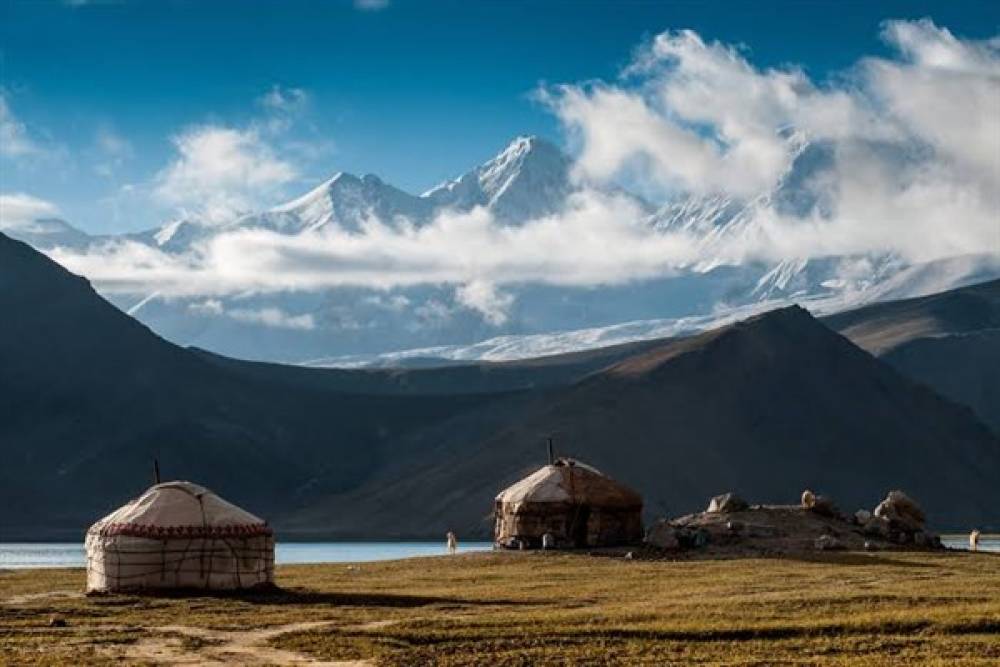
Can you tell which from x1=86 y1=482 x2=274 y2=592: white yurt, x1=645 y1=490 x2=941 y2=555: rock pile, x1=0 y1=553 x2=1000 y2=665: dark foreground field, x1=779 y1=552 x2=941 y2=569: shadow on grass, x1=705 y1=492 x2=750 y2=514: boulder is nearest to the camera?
x1=0 y1=553 x2=1000 y2=665: dark foreground field

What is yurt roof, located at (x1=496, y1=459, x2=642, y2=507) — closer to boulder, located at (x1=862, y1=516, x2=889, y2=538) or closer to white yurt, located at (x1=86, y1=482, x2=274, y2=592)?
boulder, located at (x1=862, y1=516, x2=889, y2=538)

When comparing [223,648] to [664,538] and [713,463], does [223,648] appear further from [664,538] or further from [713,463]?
[713,463]

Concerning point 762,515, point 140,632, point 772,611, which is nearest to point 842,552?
point 762,515

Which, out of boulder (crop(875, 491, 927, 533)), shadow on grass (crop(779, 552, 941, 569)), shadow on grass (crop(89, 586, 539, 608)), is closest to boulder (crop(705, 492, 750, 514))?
boulder (crop(875, 491, 927, 533))

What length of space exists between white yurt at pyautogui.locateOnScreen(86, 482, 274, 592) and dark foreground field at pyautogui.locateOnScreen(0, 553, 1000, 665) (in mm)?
1096

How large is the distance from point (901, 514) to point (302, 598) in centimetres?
3179

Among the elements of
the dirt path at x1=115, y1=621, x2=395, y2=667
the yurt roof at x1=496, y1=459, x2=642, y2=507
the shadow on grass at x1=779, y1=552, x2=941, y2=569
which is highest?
the yurt roof at x1=496, y1=459, x2=642, y2=507

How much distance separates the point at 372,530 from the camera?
185 metres

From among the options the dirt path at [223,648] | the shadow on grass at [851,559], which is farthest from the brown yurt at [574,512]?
the dirt path at [223,648]

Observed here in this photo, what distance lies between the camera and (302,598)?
42000 millimetres

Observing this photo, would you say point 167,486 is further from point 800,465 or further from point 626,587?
point 800,465

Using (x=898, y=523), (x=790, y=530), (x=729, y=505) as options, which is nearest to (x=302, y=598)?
(x=790, y=530)

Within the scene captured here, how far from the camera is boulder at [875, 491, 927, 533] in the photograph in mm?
65188

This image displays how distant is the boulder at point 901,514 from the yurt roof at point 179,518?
28336 millimetres
